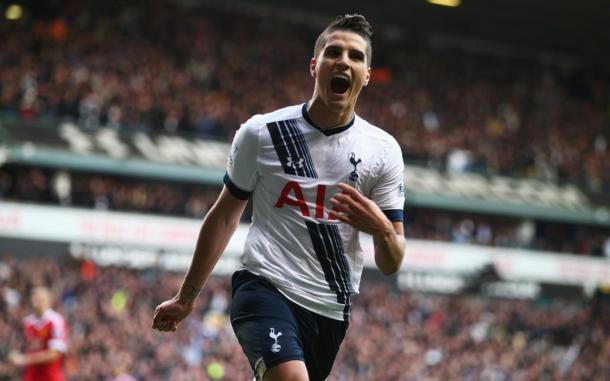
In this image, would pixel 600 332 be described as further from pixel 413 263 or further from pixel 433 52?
pixel 433 52

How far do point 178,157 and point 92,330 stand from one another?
8409 mm

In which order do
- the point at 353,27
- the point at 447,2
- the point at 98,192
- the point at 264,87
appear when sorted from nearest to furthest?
the point at 353,27
the point at 98,192
the point at 264,87
the point at 447,2

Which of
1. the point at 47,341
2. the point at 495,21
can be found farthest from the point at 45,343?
the point at 495,21

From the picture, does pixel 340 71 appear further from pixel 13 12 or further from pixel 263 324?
pixel 13 12

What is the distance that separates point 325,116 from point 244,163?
483 millimetres

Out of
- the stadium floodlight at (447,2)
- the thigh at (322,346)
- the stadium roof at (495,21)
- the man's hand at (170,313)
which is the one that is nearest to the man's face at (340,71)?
the thigh at (322,346)

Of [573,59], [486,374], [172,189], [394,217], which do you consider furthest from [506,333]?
[394,217]

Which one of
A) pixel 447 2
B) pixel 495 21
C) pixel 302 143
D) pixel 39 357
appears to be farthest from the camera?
pixel 495 21

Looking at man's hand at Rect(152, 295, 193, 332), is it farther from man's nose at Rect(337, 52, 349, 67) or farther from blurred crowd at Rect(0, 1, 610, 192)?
blurred crowd at Rect(0, 1, 610, 192)

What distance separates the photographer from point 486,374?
72.2 ft

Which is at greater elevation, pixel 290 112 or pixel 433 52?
pixel 290 112

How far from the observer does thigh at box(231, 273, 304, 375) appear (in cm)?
462

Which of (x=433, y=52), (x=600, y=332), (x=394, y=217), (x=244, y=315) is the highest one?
(x=394, y=217)

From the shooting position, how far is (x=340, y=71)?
4.79 m
